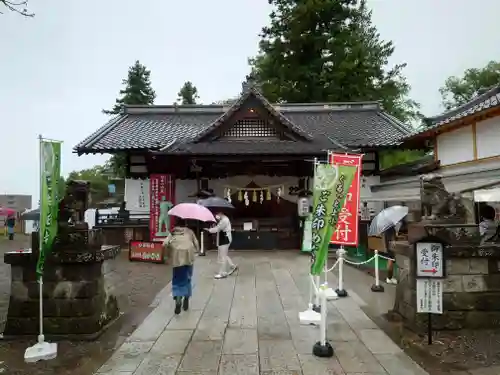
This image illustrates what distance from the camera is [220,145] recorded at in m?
16.1

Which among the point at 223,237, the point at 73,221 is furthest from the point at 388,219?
the point at 73,221

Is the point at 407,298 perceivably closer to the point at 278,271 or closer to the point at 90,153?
the point at 278,271

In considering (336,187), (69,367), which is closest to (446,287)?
(336,187)

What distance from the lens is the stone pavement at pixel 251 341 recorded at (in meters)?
4.79

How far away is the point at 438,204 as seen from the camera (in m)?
6.48

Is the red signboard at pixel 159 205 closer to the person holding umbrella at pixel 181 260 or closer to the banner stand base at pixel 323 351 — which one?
the person holding umbrella at pixel 181 260

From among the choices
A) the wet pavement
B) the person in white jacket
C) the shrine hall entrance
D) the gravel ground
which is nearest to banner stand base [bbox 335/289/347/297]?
the wet pavement

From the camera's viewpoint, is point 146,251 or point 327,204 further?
point 146,251

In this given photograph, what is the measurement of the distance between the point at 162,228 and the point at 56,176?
11260 mm

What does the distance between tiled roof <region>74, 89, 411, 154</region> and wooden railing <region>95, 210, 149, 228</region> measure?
2837mm

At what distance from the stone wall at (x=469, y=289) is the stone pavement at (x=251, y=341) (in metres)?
1.01

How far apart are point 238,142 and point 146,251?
581 centimetres

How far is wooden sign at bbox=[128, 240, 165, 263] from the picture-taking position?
13.2 metres

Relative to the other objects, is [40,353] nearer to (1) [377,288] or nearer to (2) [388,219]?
(1) [377,288]
